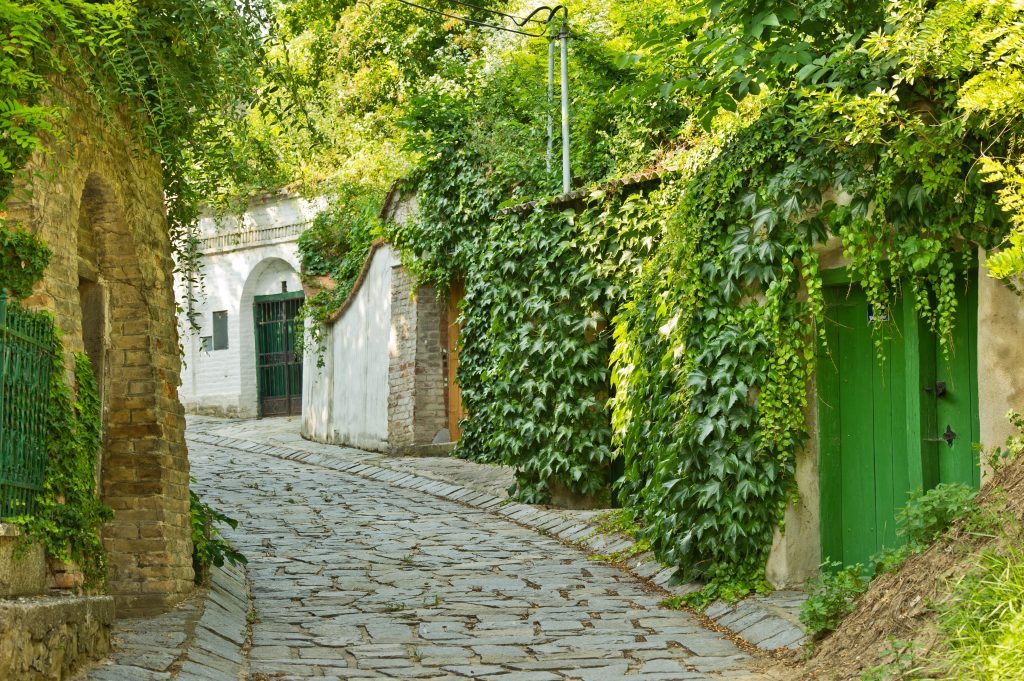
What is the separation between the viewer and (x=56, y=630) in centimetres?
526

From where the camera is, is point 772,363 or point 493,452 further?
point 493,452

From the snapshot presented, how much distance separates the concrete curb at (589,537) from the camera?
706 cm

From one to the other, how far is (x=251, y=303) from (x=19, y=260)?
1974cm

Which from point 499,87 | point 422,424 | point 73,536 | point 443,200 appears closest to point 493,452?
point 422,424

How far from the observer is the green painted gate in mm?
6938

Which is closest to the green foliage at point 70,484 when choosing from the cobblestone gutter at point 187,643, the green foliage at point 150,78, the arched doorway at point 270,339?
the cobblestone gutter at point 187,643

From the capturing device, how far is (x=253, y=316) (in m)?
25.2

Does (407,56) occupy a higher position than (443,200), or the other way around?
(407,56)

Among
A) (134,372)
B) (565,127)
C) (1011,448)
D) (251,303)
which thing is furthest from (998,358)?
(251,303)

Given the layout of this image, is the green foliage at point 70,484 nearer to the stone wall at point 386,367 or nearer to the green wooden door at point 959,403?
the green wooden door at point 959,403

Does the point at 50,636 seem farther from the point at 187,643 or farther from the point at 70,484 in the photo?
the point at 187,643

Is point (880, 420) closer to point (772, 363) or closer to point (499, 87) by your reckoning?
point (772, 363)

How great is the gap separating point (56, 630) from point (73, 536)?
0.84m

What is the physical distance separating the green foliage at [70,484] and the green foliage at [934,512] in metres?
4.20
